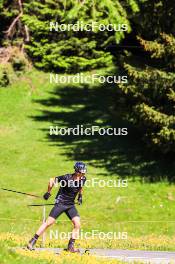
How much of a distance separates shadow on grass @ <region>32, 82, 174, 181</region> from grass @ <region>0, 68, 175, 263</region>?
5 cm

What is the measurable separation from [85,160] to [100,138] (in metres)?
3.34

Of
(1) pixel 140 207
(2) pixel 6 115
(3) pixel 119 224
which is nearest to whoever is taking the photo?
(3) pixel 119 224

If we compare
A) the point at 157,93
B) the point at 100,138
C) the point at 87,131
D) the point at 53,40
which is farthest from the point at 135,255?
the point at 53,40

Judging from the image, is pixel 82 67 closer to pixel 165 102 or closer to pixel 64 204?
pixel 165 102

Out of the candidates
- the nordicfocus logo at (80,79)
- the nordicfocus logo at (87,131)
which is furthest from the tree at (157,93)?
the nordicfocus logo at (80,79)

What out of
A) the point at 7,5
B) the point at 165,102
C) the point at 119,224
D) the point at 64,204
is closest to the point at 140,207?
the point at 119,224

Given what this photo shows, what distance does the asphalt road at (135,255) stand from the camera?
14.1 meters

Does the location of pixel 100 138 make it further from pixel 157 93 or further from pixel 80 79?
pixel 157 93

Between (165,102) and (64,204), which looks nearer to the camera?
(64,204)

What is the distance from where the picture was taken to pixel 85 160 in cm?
3114

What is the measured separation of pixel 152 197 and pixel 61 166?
5321 mm

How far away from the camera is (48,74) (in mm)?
41938

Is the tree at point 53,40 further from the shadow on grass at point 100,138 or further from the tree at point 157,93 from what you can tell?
the tree at point 157,93

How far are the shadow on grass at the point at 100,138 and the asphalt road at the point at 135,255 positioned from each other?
1299cm
